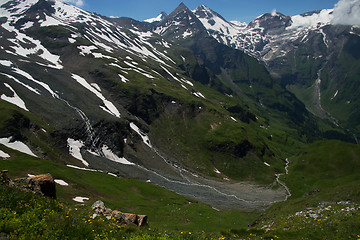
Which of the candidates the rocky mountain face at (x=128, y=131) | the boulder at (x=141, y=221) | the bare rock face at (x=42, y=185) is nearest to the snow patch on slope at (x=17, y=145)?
the rocky mountain face at (x=128, y=131)

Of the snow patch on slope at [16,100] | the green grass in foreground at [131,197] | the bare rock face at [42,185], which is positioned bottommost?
the green grass in foreground at [131,197]

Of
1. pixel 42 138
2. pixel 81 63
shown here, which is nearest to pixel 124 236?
pixel 42 138

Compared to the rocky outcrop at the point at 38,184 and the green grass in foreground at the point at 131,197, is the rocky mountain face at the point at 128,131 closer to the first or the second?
the green grass in foreground at the point at 131,197

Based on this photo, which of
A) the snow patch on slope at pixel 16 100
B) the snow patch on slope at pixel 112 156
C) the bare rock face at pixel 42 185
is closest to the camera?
the bare rock face at pixel 42 185

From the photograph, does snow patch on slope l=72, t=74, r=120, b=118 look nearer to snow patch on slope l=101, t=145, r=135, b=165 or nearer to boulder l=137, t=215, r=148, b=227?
snow patch on slope l=101, t=145, r=135, b=165

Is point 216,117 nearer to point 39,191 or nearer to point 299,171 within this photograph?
point 299,171

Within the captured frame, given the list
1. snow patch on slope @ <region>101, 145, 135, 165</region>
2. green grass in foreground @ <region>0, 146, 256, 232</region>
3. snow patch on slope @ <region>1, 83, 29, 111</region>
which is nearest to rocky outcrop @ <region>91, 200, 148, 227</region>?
green grass in foreground @ <region>0, 146, 256, 232</region>

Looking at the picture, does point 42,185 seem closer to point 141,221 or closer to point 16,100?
point 141,221

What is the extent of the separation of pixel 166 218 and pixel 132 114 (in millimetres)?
119605

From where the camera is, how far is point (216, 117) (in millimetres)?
187500

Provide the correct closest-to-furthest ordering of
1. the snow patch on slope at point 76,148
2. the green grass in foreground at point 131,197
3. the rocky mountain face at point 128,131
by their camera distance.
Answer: the green grass in foreground at point 131,197 < the rocky mountain face at point 128,131 < the snow patch on slope at point 76,148

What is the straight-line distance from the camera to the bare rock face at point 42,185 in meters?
19.0

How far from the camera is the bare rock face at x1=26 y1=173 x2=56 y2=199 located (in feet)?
62.3

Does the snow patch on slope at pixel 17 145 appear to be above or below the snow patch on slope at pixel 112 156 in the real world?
above
